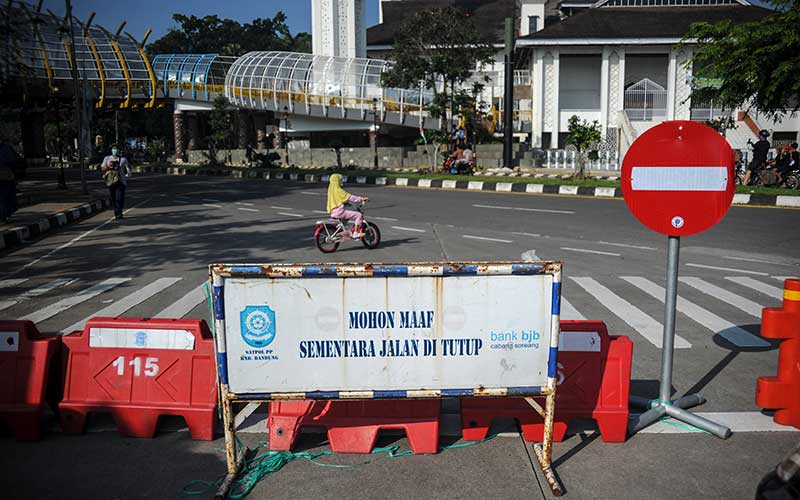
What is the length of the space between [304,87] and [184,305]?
38661mm

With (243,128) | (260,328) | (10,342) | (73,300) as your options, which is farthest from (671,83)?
(10,342)

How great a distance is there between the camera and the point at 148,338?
500cm

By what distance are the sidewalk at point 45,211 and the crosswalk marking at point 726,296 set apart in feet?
41.0

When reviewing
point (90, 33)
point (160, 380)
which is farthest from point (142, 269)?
point (90, 33)

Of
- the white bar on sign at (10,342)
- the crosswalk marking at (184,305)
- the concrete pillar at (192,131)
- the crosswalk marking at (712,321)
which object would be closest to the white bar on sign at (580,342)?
the crosswalk marking at (712,321)

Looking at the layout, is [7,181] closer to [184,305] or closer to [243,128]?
[184,305]

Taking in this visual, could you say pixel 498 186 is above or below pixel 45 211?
above

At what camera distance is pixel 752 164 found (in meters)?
22.6

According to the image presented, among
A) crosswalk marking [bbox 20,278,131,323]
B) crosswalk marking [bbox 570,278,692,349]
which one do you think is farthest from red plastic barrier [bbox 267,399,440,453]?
crosswalk marking [bbox 20,278,131,323]

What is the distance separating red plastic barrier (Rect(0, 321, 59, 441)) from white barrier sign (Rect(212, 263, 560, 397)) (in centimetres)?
163

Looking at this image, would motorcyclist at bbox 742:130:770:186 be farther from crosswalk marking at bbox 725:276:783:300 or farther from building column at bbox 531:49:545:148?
building column at bbox 531:49:545:148

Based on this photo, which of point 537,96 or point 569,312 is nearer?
point 569,312

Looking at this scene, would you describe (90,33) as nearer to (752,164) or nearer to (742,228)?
(752,164)

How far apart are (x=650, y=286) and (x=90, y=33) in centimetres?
5187
